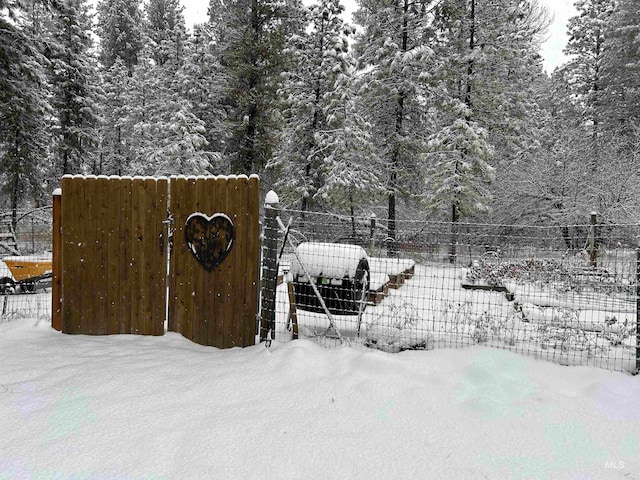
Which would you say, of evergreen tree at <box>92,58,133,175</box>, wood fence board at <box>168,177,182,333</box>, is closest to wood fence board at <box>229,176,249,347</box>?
wood fence board at <box>168,177,182,333</box>

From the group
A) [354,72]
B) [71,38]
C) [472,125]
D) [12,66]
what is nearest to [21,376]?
[12,66]

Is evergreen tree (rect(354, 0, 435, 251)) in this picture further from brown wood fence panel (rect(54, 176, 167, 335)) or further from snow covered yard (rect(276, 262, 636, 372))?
brown wood fence panel (rect(54, 176, 167, 335))

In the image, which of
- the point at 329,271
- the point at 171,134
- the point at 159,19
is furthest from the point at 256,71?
the point at 159,19

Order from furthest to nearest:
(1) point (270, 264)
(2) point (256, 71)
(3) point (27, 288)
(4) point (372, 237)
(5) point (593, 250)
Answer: (2) point (256, 71) < (4) point (372, 237) < (3) point (27, 288) < (5) point (593, 250) < (1) point (270, 264)

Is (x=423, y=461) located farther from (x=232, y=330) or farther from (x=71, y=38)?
(x=71, y=38)

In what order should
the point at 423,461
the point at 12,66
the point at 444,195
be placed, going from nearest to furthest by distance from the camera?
the point at 423,461 → the point at 12,66 → the point at 444,195

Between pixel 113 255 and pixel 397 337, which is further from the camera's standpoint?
pixel 113 255

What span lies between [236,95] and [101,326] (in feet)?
45.8

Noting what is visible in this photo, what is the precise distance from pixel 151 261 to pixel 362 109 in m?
14.1

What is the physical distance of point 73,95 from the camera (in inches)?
786

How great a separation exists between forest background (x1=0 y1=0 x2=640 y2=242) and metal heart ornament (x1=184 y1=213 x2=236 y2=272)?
1146 centimetres

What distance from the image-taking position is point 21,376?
3551 millimetres

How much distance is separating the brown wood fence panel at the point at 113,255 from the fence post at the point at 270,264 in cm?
120

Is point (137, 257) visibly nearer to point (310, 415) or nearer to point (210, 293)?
point (210, 293)
